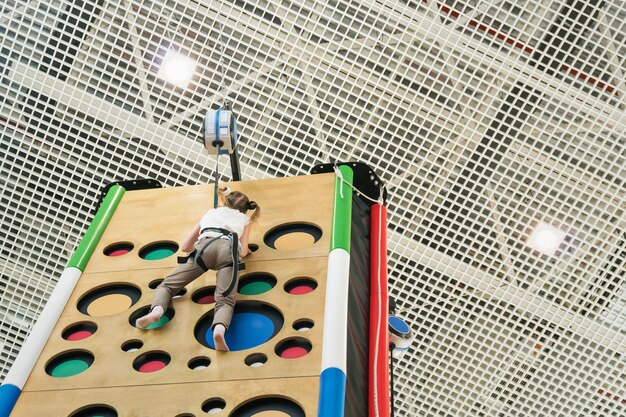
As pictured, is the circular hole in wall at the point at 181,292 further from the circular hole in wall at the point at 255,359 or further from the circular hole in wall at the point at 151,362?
the circular hole in wall at the point at 255,359

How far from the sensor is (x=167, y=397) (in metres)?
2.42

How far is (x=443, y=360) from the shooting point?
5555mm

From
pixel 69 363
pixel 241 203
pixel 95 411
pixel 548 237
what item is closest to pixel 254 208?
pixel 241 203

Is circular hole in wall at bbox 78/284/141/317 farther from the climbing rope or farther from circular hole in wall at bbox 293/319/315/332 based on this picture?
the climbing rope

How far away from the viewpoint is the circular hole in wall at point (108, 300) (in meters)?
2.90

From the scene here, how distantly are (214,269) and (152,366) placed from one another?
0.49m

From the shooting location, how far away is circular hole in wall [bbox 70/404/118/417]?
2.45 metres

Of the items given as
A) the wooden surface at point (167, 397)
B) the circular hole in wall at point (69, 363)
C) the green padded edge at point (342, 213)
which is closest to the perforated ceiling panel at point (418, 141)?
the green padded edge at point (342, 213)

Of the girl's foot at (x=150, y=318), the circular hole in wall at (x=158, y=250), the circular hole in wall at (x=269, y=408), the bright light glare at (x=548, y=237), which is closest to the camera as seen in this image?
the circular hole in wall at (x=269, y=408)

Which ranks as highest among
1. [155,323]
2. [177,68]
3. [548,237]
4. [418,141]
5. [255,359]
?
[418,141]

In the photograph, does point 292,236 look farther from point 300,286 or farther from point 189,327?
point 189,327

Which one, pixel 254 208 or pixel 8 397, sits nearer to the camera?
pixel 8 397

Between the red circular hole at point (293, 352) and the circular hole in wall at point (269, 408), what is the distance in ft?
0.60

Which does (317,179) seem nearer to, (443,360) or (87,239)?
(87,239)
